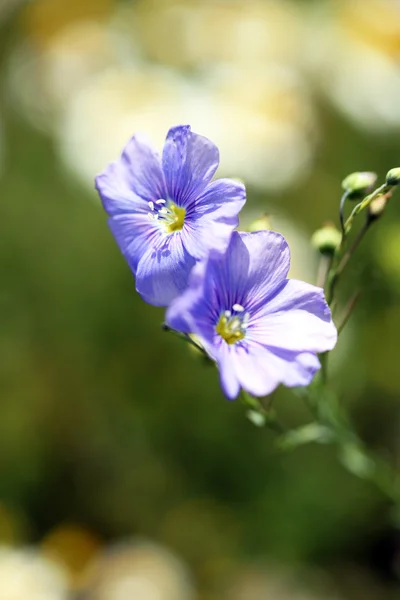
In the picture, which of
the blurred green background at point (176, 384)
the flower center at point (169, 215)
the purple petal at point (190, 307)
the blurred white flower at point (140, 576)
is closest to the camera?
the purple petal at point (190, 307)

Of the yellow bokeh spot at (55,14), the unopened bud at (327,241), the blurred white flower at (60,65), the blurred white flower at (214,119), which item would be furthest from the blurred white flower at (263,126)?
the unopened bud at (327,241)

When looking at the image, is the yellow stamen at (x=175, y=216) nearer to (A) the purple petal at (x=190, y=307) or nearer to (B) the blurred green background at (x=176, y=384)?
(A) the purple petal at (x=190, y=307)

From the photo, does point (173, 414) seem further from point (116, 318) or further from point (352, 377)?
point (352, 377)

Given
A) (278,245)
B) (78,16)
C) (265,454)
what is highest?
(78,16)

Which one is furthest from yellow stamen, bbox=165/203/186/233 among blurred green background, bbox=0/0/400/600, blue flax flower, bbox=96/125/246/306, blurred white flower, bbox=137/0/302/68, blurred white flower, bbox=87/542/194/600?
blurred white flower, bbox=137/0/302/68

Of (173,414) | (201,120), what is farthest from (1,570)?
(201,120)

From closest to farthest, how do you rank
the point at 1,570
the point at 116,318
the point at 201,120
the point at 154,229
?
the point at 154,229
the point at 1,570
the point at 116,318
the point at 201,120

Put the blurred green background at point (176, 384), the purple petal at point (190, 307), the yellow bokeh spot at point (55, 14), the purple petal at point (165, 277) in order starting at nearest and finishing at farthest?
the purple petal at point (190, 307) → the purple petal at point (165, 277) → the blurred green background at point (176, 384) → the yellow bokeh spot at point (55, 14)
